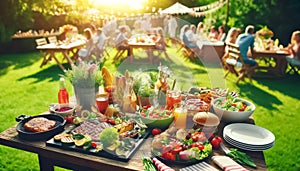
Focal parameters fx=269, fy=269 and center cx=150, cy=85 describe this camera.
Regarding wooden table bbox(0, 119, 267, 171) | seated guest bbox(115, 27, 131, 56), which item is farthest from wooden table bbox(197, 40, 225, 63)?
wooden table bbox(0, 119, 267, 171)

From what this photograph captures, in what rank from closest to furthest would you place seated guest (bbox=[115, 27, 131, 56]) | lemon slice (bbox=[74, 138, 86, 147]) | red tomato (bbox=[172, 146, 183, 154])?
red tomato (bbox=[172, 146, 183, 154])
lemon slice (bbox=[74, 138, 86, 147])
seated guest (bbox=[115, 27, 131, 56])

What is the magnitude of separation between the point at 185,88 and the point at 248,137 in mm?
3915

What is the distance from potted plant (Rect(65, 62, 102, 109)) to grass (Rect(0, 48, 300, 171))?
132 centimetres

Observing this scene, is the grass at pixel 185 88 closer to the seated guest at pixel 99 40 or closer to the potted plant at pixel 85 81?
the seated guest at pixel 99 40

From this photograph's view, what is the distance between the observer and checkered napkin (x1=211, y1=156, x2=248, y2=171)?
139 cm

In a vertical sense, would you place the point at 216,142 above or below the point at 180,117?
below

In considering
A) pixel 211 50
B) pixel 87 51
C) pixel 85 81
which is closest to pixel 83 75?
pixel 85 81

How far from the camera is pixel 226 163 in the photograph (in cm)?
144

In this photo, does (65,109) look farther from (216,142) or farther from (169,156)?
(216,142)

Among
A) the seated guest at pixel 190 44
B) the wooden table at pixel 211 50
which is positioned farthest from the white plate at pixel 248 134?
the seated guest at pixel 190 44

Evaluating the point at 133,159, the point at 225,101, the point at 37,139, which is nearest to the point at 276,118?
the point at 225,101

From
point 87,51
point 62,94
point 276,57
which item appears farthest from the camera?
point 87,51

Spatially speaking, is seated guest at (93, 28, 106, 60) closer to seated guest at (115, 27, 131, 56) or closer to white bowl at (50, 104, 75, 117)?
seated guest at (115, 27, 131, 56)

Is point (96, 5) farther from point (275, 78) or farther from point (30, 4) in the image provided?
point (275, 78)
